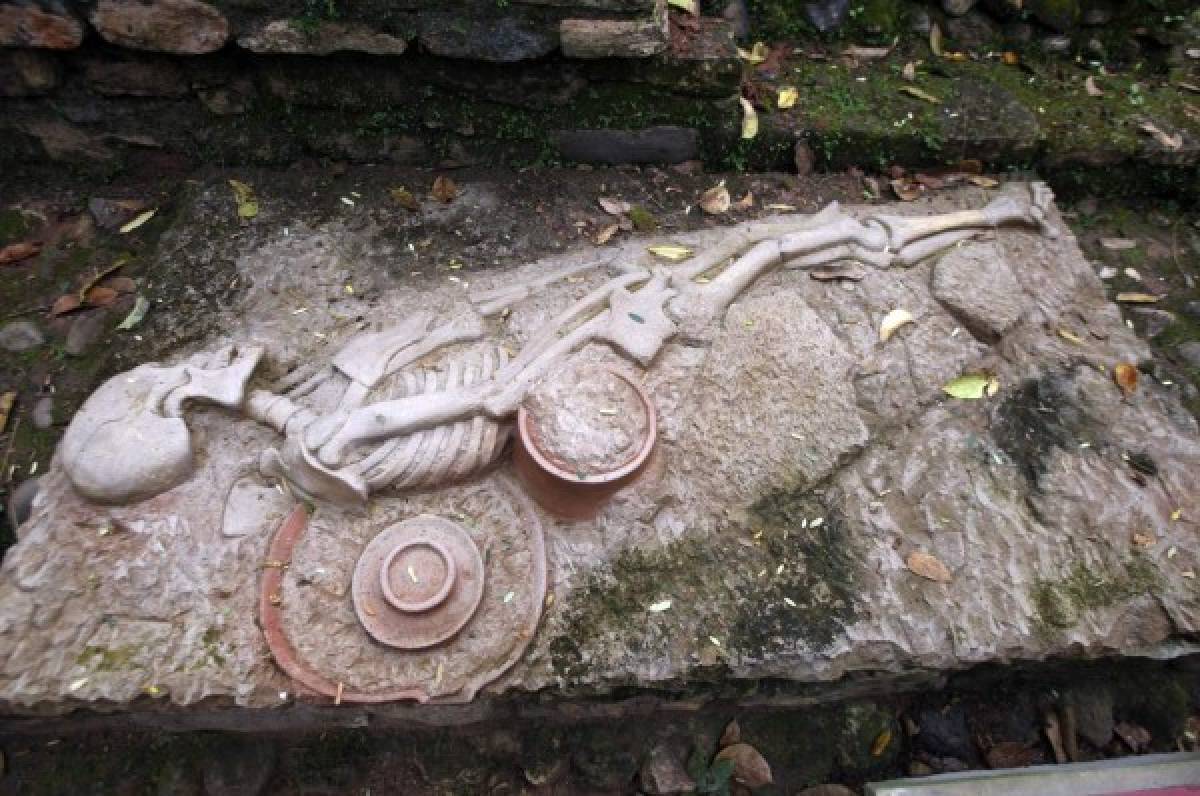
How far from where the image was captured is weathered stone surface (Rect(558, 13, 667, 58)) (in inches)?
109

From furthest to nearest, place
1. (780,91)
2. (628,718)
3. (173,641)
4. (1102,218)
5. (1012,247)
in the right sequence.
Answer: (1102,218)
(780,91)
(1012,247)
(628,718)
(173,641)

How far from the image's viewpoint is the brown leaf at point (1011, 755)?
2652mm

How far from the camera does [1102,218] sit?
3723mm

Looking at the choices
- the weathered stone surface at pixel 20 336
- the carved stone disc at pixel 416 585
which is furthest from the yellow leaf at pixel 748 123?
the weathered stone surface at pixel 20 336

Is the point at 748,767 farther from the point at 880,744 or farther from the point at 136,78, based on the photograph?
the point at 136,78

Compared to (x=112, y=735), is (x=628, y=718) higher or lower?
lower

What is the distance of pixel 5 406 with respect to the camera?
8.81ft

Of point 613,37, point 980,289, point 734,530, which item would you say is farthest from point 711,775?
point 613,37

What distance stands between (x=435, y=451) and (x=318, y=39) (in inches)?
64.2

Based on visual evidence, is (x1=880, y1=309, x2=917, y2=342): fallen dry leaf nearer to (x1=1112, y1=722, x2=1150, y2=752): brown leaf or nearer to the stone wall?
the stone wall

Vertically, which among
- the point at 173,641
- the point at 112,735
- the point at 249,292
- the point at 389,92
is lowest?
the point at 112,735

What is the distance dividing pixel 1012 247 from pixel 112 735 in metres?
3.38

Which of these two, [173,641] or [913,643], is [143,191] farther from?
[913,643]

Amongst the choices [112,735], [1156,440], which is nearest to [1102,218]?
[1156,440]
